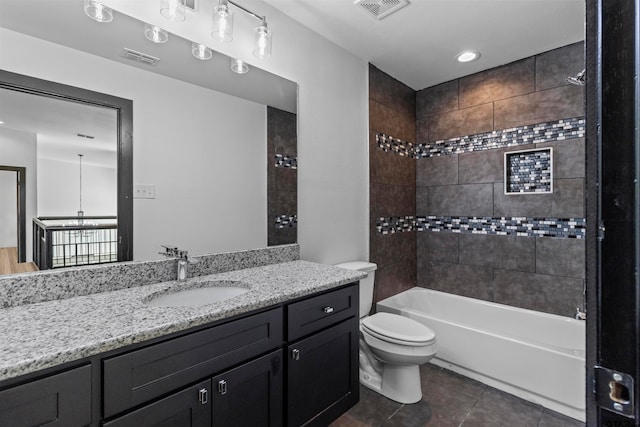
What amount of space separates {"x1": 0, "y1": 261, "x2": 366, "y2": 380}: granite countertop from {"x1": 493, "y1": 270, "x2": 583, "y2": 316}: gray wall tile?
1883 millimetres

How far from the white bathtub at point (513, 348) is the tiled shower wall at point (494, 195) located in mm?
121

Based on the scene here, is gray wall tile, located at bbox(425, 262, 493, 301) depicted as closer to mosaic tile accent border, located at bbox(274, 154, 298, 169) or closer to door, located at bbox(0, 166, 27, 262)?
mosaic tile accent border, located at bbox(274, 154, 298, 169)

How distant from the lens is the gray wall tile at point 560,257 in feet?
7.59

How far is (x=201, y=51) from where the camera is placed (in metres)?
1.61

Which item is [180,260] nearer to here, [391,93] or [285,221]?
[285,221]

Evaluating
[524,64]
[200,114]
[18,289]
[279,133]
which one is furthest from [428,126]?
[18,289]

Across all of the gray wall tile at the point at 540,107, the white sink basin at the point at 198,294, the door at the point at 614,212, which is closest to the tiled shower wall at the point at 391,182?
the gray wall tile at the point at 540,107

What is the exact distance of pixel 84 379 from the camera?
34.2 inches

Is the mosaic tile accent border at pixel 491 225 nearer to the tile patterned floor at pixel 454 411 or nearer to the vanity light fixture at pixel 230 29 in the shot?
the tile patterned floor at pixel 454 411

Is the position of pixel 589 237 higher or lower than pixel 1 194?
lower

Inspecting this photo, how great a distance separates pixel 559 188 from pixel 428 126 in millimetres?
1229

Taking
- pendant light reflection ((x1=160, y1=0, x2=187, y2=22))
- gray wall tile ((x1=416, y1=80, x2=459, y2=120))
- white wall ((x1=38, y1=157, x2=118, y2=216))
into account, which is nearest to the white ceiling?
gray wall tile ((x1=416, y1=80, x2=459, y2=120))

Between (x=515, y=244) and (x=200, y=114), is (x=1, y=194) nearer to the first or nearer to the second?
(x=200, y=114)

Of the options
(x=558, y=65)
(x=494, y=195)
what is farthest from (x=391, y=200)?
(x=558, y=65)
